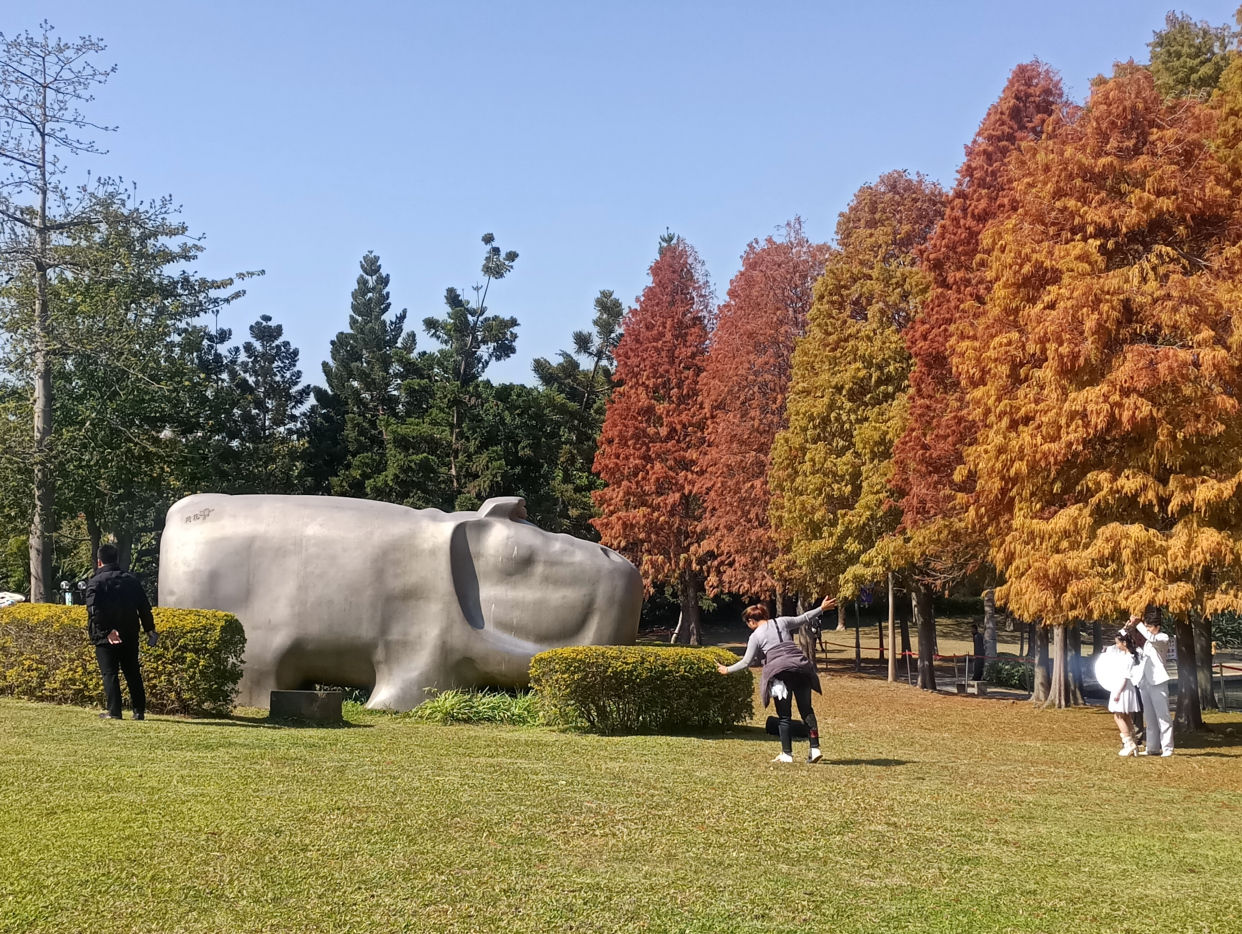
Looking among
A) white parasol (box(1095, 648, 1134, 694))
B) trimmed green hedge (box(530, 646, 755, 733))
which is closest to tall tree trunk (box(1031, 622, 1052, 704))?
white parasol (box(1095, 648, 1134, 694))

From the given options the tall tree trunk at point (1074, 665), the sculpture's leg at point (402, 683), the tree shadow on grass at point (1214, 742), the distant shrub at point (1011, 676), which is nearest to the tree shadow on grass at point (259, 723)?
the sculpture's leg at point (402, 683)

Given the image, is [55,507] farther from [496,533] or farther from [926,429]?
[926,429]

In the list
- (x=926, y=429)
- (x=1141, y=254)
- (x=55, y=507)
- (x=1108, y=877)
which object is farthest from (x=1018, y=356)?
(x=55, y=507)

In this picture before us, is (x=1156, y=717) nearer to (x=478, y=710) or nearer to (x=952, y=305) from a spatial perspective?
(x=478, y=710)

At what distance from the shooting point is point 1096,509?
15867 mm

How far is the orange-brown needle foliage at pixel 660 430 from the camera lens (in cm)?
3591

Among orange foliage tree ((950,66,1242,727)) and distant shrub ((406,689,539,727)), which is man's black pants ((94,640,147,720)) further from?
orange foliage tree ((950,66,1242,727))

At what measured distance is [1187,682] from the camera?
58.0 feet

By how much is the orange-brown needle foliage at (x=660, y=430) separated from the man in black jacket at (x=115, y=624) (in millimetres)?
24560

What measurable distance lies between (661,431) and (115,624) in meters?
25.6

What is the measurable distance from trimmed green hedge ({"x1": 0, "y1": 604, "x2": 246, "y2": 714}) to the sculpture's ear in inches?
157

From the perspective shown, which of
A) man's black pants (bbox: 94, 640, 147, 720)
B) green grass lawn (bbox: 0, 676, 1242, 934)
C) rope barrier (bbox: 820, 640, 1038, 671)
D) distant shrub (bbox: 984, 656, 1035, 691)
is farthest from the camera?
rope barrier (bbox: 820, 640, 1038, 671)

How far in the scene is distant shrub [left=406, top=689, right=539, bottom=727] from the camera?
14086 mm

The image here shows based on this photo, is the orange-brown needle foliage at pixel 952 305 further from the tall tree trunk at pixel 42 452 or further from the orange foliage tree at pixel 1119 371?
the tall tree trunk at pixel 42 452
